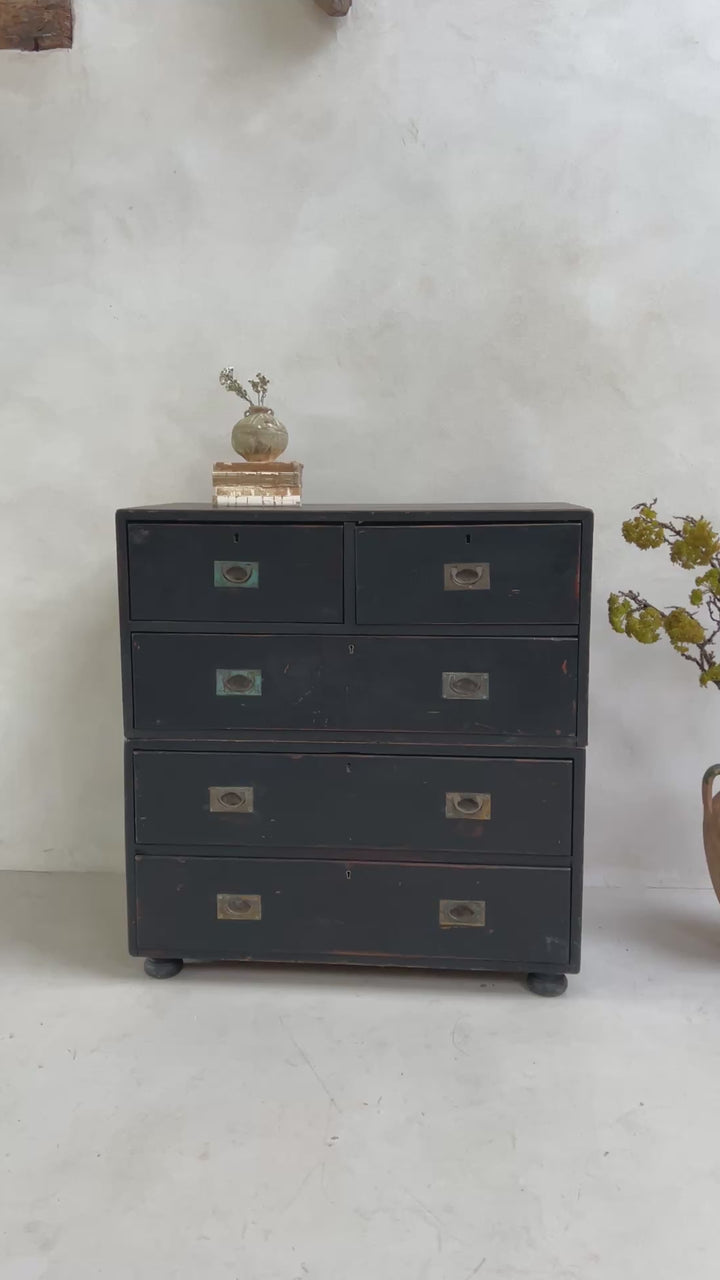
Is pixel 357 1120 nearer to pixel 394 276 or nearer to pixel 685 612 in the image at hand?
pixel 685 612

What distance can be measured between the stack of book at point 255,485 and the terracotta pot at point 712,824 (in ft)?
4.14

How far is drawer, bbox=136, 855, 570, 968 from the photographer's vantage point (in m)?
2.23

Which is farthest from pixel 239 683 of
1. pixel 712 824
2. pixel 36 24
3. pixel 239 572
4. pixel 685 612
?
pixel 36 24

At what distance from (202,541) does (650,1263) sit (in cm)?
159

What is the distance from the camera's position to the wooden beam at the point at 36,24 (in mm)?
2707

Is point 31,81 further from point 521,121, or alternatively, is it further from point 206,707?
point 206,707

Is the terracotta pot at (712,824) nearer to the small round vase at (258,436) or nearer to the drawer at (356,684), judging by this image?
the drawer at (356,684)

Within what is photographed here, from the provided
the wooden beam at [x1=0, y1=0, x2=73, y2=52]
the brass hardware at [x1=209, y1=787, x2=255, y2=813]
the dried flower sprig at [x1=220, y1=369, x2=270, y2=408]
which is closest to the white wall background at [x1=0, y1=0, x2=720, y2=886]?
the wooden beam at [x1=0, y1=0, x2=73, y2=52]

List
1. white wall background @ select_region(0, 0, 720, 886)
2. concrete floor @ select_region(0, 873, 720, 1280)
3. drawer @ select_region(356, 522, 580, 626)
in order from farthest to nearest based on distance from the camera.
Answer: white wall background @ select_region(0, 0, 720, 886) < drawer @ select_region(356, 522, 580, 626) < concrete floor @ select_region(0, 873, 720, 1280)

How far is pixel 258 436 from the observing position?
2.37m

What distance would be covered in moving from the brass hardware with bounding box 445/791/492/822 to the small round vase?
3.08ft

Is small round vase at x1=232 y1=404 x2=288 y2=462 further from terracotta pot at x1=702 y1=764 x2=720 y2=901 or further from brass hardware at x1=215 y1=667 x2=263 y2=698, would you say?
terracotta pot at x1=702 y1=764 x2=720 y2=901

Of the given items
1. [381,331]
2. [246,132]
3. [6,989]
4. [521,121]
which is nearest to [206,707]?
[6,989]

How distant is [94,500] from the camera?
2.87 metres
